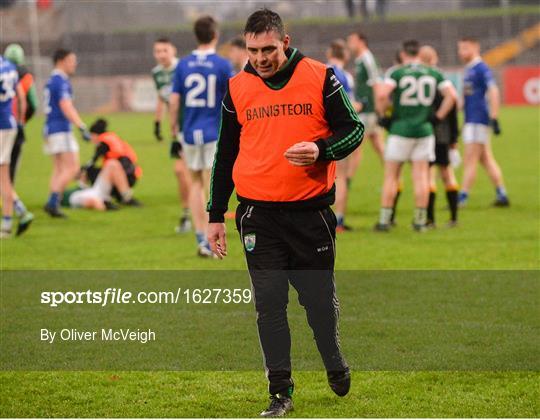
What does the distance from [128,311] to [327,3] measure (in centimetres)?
3987

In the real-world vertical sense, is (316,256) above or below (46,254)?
above

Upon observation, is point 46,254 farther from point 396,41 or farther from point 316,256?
point 396,41

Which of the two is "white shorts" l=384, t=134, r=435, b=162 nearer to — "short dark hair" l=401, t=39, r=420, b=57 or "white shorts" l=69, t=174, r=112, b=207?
"short dark hair" l=401, t=39, r=420, b=57

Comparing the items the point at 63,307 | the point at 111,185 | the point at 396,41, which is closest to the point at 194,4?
the point at 396,41

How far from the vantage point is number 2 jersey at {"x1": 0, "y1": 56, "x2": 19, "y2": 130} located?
12.2m

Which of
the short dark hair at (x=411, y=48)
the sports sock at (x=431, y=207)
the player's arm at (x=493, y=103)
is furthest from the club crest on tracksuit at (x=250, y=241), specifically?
the player's arm at (x=493, y=103)

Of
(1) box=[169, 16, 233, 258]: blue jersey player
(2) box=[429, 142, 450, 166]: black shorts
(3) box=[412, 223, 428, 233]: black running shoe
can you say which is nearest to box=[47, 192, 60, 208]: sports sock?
(1) box=[169, 16, 233, 258]: blue jersey player

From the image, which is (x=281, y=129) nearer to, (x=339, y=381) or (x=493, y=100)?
(x=339, y=381)

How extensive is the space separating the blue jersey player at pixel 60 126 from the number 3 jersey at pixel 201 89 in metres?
3.54

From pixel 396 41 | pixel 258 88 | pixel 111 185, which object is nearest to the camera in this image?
pixel 258 88

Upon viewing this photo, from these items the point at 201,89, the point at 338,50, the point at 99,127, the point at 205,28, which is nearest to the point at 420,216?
the point at 338,50

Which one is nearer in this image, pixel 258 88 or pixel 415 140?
pixel 258 88

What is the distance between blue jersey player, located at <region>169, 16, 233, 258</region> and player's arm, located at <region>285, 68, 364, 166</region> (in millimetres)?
5357

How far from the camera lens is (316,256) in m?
5.61
